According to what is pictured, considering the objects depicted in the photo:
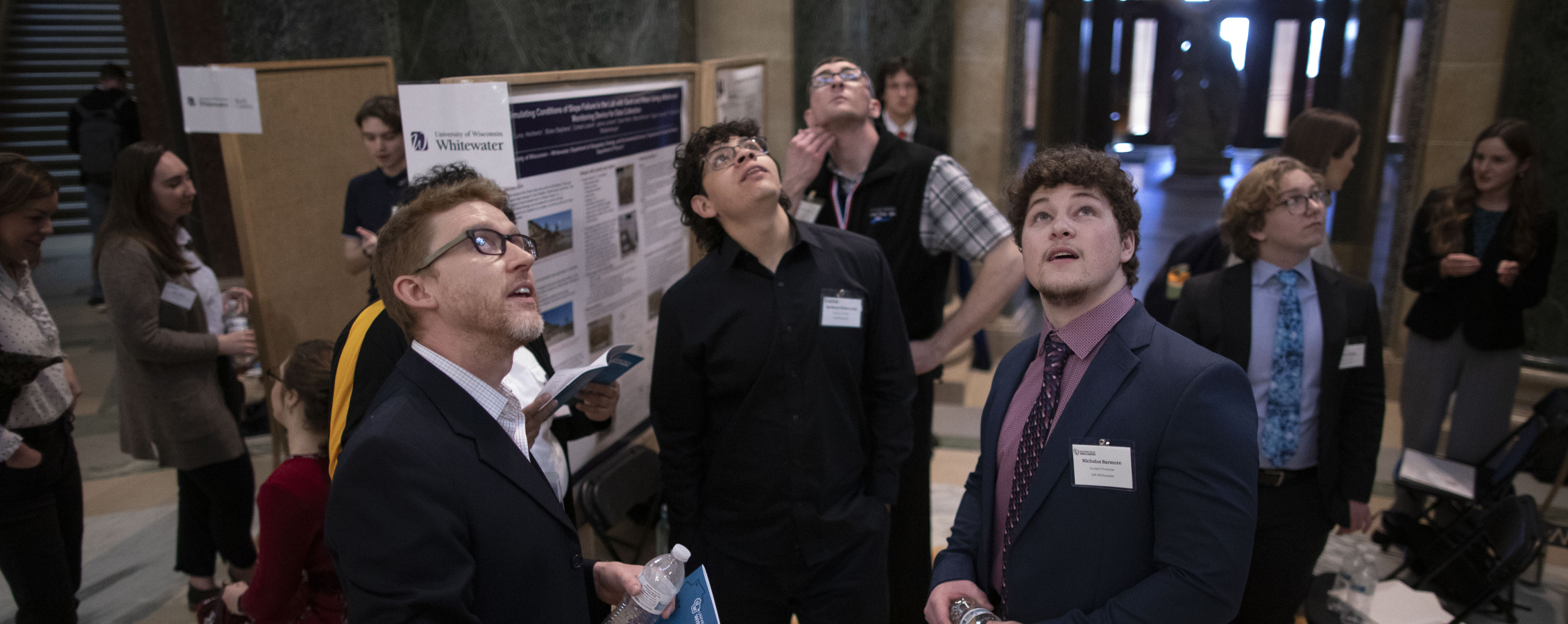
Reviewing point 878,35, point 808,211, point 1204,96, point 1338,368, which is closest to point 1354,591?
point 1338,368

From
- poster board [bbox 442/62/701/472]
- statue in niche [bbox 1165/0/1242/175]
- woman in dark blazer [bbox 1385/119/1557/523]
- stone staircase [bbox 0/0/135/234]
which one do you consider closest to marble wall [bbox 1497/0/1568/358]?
woman in dark blazer [bbox 1385/119/1557/523]

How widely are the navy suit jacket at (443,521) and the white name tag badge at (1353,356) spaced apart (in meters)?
2.14

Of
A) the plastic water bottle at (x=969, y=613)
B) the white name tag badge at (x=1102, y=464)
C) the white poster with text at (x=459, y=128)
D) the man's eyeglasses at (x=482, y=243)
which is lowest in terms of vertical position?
the plastic water bottle at (x=969, y=613)

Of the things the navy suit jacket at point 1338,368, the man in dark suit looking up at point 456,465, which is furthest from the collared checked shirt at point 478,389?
the navy suit jacket at point 1338,368

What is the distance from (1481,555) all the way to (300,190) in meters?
4.99

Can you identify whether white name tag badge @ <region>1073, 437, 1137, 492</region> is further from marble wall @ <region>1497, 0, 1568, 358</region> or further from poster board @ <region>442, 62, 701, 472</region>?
marble wall @ <region>1497, 0, 1568, 358</region>

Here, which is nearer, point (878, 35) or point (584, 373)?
point (584, 373)

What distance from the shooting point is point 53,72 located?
11016mm

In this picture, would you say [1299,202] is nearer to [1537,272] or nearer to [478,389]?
[1537,272]

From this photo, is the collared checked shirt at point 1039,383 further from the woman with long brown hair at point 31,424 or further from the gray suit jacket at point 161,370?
the gray suit jacket at point 161,370

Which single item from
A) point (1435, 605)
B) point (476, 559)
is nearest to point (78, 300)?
point (476, 559)

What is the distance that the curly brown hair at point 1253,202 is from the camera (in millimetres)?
2561

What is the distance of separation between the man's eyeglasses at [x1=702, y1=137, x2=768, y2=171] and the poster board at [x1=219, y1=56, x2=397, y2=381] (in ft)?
7.12

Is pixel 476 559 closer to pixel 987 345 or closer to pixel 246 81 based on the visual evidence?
pixel 246 81
